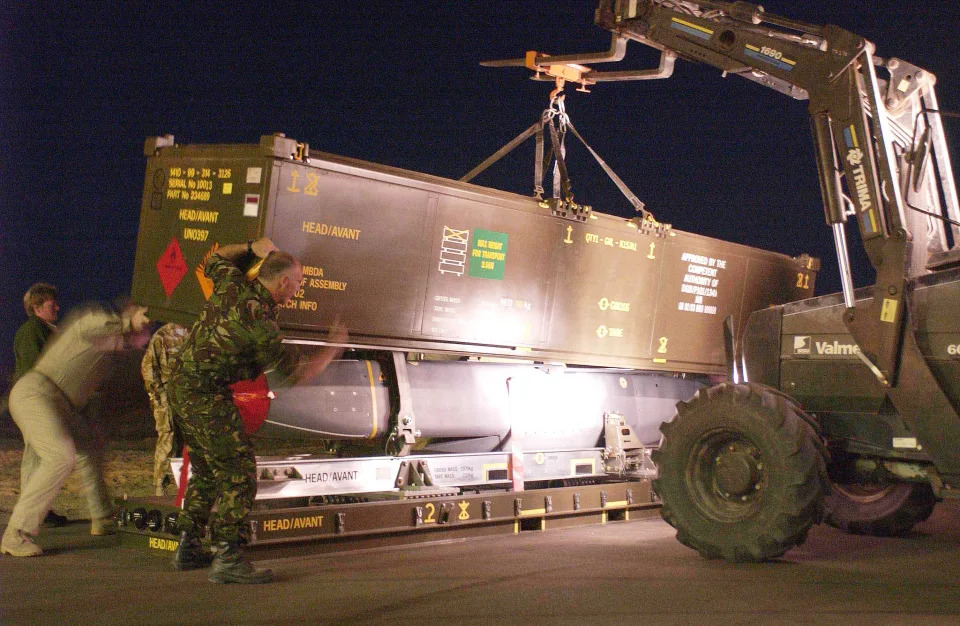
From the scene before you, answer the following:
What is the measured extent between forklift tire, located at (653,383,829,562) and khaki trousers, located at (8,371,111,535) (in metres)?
4.71

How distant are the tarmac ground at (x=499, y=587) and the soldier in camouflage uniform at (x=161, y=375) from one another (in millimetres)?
1159

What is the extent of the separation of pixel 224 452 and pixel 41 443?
1.96 metres

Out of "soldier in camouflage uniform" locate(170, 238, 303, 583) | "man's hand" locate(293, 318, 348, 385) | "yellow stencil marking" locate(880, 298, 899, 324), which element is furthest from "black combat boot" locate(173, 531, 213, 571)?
"yellow stencil marking" locate(880, 298, 899, 324)

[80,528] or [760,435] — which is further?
[80,528]

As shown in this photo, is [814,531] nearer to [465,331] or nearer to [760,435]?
[760,435]

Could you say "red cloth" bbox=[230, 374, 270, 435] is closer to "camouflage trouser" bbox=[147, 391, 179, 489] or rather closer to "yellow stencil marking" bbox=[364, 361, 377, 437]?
"yellow stencil marking" bbox=[364, 361, 377, 437]

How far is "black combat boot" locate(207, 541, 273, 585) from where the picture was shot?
6.61 m

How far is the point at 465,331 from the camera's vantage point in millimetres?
9695

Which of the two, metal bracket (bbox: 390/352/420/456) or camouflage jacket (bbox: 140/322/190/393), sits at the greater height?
camouflage jacket (bbox: 140/322/190/393)

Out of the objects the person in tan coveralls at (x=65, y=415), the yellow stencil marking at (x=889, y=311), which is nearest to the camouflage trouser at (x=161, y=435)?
the person in tan coveralls at (x=65, y=415)

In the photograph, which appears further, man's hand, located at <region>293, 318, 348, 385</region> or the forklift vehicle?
man's hand, located at <region>293, 318, 348, 385</region>

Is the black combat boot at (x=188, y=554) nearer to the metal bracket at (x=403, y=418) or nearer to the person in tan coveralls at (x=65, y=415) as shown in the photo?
the person in tan coveralls at (x=65, y=415)

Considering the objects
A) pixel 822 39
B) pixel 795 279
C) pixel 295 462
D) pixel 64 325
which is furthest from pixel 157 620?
pixel 795 279

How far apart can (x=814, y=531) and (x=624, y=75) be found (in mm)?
4969
